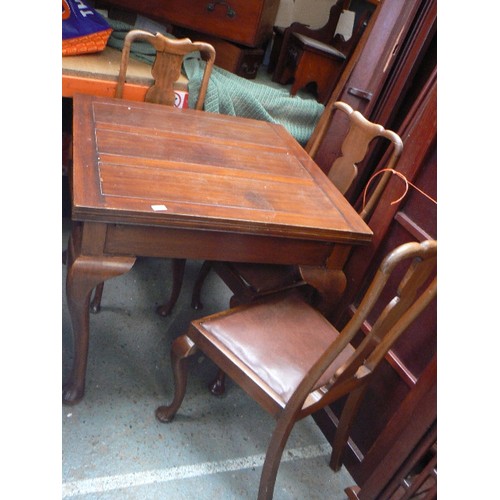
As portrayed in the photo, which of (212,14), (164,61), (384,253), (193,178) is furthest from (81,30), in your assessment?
(384,253)

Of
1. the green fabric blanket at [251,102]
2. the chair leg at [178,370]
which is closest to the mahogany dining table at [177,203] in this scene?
the chair leg at [178,370]

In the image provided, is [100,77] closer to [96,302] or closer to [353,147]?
[96,302]

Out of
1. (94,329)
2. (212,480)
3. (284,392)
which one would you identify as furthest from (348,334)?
(94,329)

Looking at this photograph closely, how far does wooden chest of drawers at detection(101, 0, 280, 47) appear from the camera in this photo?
8.28 feet

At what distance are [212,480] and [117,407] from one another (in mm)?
395

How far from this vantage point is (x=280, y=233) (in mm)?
1338

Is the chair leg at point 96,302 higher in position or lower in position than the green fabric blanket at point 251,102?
lower

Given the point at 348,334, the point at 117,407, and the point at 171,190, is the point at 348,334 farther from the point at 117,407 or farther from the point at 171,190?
the point at 117,407

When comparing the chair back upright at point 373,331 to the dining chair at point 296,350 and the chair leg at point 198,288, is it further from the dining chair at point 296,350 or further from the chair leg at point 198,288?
the chair leg at point 198,288

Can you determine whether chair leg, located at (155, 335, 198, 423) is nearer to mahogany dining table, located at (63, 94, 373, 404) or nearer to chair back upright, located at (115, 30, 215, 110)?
mahogany dining table, located at (63, 94, 373, 404)

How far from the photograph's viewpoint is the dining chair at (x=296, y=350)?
1073 mm

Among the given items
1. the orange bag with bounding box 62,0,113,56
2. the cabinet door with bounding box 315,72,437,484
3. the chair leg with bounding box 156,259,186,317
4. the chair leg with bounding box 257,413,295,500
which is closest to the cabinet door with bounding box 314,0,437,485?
the cabinet door with bounding box 315,72,437,484

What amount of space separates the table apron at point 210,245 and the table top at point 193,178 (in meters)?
0.05

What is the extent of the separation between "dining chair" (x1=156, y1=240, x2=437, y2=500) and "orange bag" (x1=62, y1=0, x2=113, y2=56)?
1507 millimetres
